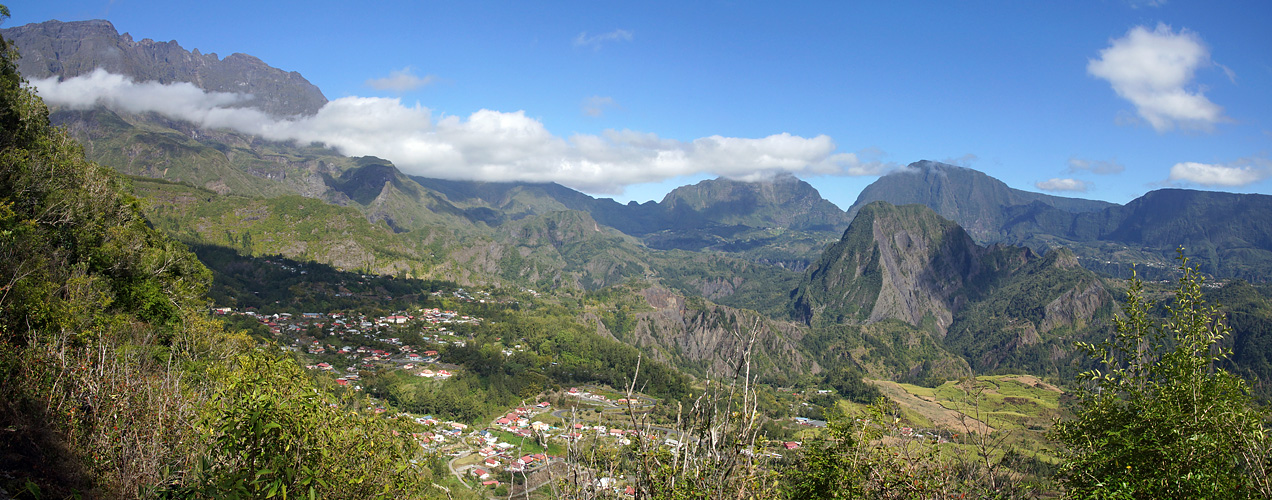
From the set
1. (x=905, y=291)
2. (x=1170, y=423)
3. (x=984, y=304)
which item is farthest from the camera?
Result: (x=905, y=291)

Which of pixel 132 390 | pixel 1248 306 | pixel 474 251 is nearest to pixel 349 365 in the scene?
pixel 132 390

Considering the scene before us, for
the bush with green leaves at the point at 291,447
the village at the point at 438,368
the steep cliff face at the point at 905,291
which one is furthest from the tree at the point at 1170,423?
the steep cliff face at the point at 905,291

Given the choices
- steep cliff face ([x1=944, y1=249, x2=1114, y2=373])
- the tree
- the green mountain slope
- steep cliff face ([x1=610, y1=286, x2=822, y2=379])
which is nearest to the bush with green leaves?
the tree

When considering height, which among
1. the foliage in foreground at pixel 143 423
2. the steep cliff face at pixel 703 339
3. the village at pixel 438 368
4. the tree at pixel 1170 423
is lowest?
the steep cliff face at pixel 703 339

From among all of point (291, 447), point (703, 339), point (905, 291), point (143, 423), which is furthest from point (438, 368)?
point (905, 291)

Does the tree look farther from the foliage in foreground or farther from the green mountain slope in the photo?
the green mountain slope

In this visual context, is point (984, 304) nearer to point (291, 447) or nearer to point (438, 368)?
point (438, 368)

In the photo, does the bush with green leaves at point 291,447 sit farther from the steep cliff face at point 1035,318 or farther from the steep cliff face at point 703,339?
the steep cliff face at point 1035,318

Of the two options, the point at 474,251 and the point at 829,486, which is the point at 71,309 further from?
the point at 474,251

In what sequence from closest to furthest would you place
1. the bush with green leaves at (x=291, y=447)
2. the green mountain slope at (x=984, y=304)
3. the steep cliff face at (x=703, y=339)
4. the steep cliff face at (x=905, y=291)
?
the bush with green leaves at (x=291, y=447) < the steep cliff face at (x=703, y=339) < the green mountain slope at (x=984, y=304) < the steep cliff face at (x=905, y=291)
